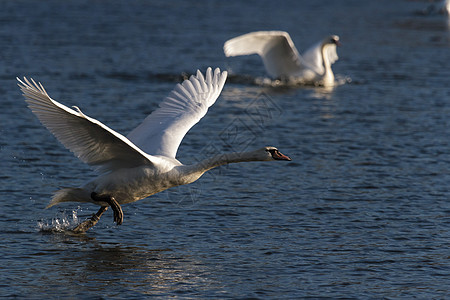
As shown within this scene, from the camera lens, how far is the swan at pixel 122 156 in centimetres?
843

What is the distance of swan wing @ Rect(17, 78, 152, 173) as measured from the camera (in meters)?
8.04

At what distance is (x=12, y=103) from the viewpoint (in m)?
16.9

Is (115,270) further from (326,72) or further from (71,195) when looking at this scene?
(326,72)

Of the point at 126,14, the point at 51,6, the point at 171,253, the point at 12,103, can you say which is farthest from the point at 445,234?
the point at 51,6

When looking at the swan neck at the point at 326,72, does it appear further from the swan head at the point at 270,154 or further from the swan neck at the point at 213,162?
the swan neck at the point at 213,162

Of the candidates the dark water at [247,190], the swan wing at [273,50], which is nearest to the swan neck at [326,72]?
the dark water at [247,190]

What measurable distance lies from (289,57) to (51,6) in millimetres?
19140

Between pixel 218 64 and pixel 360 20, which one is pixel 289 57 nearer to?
pixel 218 64

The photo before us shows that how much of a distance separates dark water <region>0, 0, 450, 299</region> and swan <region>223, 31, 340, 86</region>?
841 millimetres

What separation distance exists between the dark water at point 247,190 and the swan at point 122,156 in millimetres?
536

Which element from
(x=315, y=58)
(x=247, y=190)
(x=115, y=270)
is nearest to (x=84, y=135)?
(x=115, y=270)

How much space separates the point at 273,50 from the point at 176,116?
1113 centimetres

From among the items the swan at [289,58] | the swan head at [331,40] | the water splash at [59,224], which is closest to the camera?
the water splash at [59,224]

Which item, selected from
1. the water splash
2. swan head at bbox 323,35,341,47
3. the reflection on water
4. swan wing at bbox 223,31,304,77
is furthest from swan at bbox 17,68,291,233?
swan head at bbox 323,35,341,47
